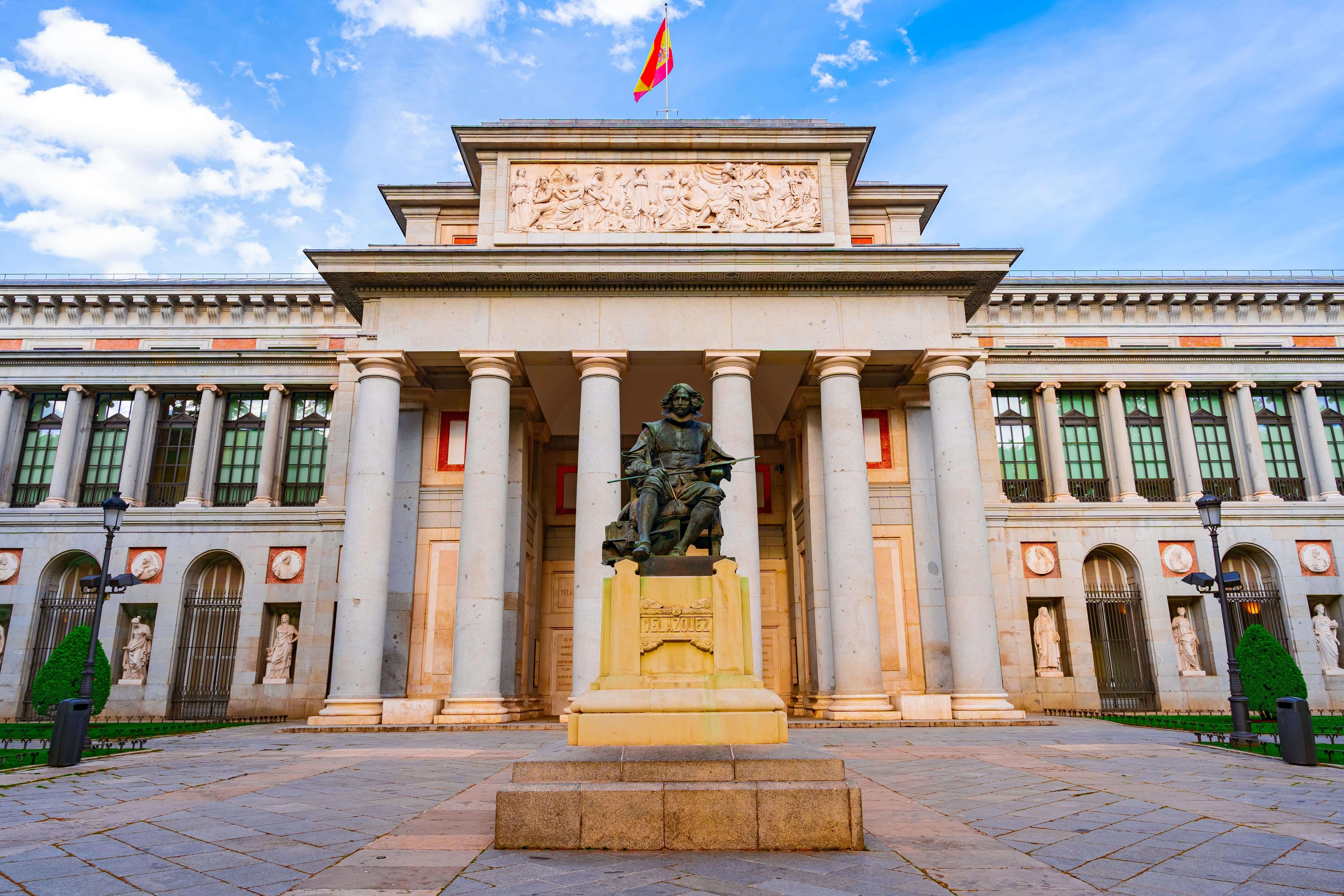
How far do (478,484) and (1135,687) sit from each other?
74.3 ft

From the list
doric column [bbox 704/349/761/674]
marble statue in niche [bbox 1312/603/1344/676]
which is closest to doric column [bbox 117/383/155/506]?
doric column [bbox 704/349/761/674]

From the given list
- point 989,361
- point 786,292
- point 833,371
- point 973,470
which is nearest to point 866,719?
point 973,470

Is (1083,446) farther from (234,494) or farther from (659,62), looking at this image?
(234,494)

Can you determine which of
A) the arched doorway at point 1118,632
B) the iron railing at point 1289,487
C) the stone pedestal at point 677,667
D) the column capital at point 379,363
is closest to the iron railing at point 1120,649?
the arched doorway at point 1118,632

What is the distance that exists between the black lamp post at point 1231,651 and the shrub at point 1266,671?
13.7 ft

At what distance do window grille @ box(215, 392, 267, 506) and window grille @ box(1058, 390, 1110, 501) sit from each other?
95.9 ft

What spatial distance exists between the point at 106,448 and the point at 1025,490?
110 ft

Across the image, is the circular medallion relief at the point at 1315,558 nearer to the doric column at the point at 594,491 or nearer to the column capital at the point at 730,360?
the column capital at the point at 730,360

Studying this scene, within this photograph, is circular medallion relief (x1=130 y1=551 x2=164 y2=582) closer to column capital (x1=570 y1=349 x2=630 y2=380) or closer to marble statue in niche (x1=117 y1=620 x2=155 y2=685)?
marble statue in niche (x1=117 y1=620 x2=155 y2=685)

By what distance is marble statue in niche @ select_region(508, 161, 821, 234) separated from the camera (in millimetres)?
24906

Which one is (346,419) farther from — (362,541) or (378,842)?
(378,842)

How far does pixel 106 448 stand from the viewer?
31.0 m

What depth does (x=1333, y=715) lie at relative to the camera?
2642 cm

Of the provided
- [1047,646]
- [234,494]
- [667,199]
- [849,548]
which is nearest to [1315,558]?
[1047,646]
